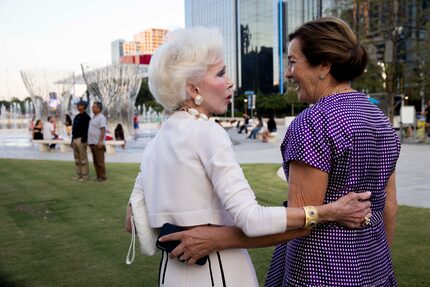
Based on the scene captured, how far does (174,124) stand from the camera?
1.75 meters

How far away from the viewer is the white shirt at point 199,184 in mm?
1558

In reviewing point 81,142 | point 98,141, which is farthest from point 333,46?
point 81,142

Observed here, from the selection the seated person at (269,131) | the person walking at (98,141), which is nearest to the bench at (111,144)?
the person walking at (98,141)

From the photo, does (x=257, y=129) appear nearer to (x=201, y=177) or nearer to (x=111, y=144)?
(x=111, y=144)

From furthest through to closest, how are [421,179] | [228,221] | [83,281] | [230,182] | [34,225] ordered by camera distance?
[421,179]
[34,225]
[83,281]
[228,221]
[230,182]

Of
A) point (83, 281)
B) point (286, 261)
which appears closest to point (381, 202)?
point (286, 261)

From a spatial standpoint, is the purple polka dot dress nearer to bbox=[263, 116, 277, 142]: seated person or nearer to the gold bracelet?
the gold bracelet

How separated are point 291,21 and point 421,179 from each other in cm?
8044

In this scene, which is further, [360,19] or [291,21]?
[291,21]

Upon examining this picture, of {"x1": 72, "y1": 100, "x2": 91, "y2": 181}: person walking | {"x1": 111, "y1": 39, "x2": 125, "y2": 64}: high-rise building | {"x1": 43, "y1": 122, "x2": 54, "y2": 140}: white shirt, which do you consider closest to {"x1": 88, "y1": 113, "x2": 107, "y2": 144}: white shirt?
{"x1": 72, "y1": 100, "x2": 91, "y2": 181}: person walking

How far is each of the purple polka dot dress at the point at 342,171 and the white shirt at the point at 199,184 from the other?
9.4 inches

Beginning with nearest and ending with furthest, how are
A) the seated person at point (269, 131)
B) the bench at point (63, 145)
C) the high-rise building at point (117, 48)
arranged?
1. the bench at point (63, 145)
2. the seated person at point (269, 131)
3. the high-rise building at point (117, 48)

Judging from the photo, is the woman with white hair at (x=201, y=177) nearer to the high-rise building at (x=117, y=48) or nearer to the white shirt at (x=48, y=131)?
the white shirt at (x=48, y=131)

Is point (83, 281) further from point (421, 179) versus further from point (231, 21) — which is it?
point (231, 21)
